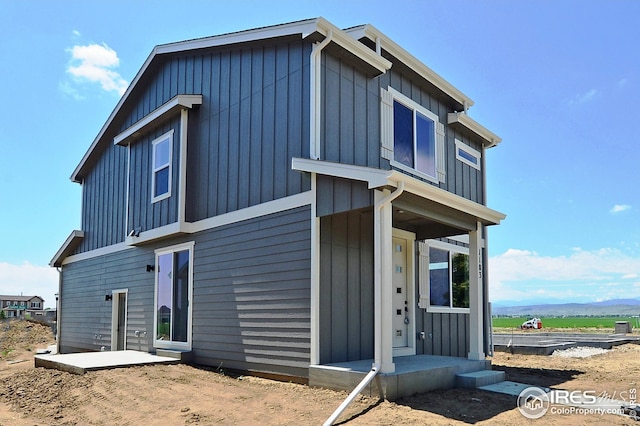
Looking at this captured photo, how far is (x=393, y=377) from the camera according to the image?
664 centimetres

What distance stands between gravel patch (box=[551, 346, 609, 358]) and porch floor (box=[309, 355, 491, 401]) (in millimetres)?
7692

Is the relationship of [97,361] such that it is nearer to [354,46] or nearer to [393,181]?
[393,181]

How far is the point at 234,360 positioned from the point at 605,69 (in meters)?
11.4

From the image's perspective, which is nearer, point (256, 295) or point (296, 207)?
point (296, 207)

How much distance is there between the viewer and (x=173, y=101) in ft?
35.0

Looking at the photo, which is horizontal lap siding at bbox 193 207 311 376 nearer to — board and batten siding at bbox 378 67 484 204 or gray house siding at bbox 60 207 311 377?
gray house siding at bbox 60 207 311 377

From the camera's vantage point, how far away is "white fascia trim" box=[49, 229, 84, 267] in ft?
50.9

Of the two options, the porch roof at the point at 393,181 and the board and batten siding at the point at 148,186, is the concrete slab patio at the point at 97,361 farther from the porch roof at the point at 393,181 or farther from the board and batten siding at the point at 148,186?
the porch roof at the point at 393,181

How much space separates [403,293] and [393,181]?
4114mm

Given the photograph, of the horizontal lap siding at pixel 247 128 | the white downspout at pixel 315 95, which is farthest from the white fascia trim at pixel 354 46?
the horizontal lap siding at pixel 247 128

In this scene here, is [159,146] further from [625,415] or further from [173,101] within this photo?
[625,415]

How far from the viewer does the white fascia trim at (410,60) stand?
8.99 metres

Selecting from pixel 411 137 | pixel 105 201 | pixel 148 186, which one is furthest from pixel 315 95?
pixel 105 201

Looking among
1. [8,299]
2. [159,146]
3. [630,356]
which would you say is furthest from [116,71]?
[8,299]
